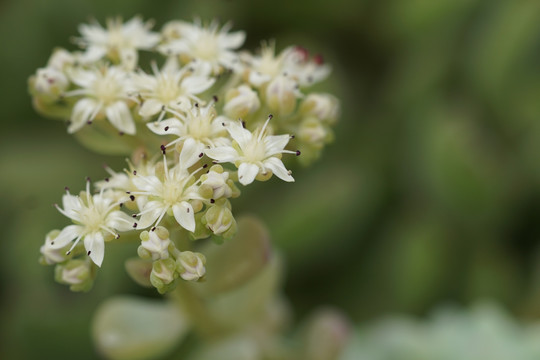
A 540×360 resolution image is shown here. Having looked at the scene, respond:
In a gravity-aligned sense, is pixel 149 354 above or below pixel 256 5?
below

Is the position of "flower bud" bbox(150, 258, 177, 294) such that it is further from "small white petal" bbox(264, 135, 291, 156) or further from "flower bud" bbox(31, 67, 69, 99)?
"flower bud" bbox(31, 67, 69, 99)

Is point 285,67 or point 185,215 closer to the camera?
point 185,215

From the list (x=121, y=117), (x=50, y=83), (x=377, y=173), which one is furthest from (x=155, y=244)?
(x=377, y=173)

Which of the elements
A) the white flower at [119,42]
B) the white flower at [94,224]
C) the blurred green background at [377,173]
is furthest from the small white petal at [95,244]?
the blurred green background at [377,173]

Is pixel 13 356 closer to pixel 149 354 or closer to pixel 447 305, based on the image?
pixel 149 354

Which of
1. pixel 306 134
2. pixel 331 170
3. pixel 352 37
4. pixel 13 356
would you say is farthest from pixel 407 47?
pixel 13 356

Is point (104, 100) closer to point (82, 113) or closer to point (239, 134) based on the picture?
point (82, 113)
